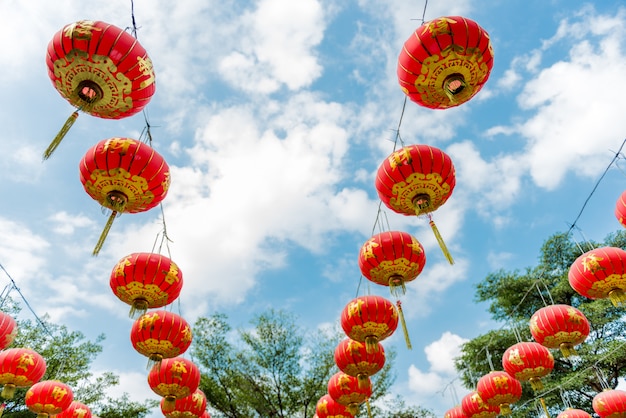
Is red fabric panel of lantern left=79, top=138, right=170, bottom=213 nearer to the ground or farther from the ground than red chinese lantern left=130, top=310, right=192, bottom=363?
farther from the ground

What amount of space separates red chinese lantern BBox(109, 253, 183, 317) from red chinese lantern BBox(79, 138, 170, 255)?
975 millimetres

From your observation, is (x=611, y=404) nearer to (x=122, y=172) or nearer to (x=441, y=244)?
(x=441, y=244)

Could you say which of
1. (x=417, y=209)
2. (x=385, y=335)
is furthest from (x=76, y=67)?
(x=385, y=335)

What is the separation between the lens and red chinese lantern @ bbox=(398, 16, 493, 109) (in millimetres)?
3225

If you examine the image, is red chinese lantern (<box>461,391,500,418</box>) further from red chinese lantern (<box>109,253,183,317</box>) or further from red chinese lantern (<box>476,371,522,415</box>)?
red chinese lantern (<box>109,253,183,317</box>)

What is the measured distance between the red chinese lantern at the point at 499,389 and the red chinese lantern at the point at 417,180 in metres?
4.29

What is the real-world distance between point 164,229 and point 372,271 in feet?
9.50

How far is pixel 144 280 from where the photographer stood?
4.80 metres

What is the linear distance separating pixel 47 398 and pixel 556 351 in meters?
14.6

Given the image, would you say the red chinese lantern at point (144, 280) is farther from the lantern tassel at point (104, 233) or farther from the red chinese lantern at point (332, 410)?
the red chinese lantern at point (332, 410)

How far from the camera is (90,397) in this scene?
15438 millimetres

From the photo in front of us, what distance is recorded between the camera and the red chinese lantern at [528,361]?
6516 millimetres

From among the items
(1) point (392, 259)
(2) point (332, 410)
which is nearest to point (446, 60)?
(1) point (392, 259)

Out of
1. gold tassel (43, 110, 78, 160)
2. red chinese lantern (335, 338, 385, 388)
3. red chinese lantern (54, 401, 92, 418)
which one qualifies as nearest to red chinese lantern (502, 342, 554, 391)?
red chinese lantern (335, 338, 385, 388)
